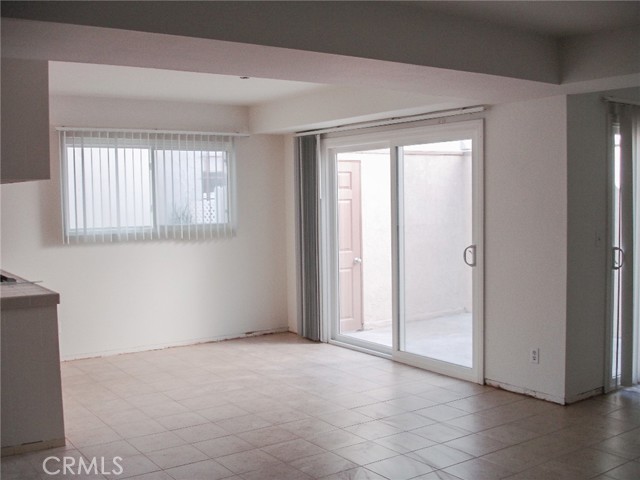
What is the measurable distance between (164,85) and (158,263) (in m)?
1.84

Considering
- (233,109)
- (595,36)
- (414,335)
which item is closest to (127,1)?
(595,36)

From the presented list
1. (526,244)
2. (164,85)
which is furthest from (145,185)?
(526,244)

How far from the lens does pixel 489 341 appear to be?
511 cm

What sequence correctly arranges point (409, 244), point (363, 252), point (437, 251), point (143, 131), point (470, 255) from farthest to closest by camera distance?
point (363, 252), point (143, 131), point (409, 244), point (437, 251), point (470, 255)

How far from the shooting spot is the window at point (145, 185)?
6.18 m

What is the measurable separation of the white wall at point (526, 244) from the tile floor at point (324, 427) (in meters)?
0.27

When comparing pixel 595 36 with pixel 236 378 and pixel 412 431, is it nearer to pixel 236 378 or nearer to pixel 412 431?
pixel 412 431

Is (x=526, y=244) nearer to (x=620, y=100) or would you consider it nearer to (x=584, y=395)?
(x=584, y=395)

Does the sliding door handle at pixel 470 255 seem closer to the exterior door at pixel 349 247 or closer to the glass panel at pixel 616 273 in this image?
the glass panel at pixel 616 273

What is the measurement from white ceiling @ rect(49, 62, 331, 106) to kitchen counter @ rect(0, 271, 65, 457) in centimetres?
185

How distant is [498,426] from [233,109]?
170 inches

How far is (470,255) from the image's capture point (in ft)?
17.5

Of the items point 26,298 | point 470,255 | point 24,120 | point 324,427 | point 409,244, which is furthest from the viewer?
point 409,244

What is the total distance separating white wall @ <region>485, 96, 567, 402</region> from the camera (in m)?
4.59
